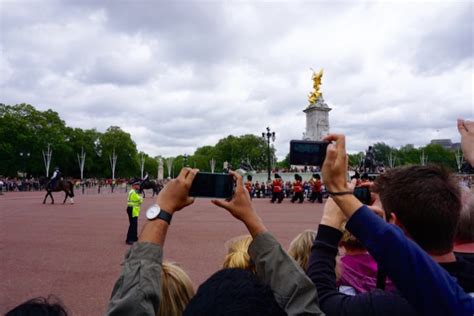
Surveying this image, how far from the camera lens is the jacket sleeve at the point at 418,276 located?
1287 millimetres

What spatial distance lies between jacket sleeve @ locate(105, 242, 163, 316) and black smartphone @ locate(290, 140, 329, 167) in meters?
0.86

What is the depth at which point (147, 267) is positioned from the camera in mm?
1742

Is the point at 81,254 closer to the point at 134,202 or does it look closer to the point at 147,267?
the point at 134,202

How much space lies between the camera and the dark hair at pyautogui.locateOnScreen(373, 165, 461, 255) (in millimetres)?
1581

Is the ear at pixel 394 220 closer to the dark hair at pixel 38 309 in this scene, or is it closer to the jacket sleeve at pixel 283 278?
the jacket sleeve at pixel 283 278

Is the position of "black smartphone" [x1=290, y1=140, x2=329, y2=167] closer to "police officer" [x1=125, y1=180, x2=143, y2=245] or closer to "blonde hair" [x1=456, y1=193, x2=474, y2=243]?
"blonde hair" [x1=456, y1=193, x2=474, y2=243]

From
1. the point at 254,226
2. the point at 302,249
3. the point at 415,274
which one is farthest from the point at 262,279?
the point at 302,249

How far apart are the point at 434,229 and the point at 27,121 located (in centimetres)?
7171

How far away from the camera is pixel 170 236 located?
10625 mm

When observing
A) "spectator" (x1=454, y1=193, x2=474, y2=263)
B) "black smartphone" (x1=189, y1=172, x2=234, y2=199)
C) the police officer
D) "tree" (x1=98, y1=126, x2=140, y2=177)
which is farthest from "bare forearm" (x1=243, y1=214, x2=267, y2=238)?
"tree" (x1=98, y1=126, x2=140, y2=177)

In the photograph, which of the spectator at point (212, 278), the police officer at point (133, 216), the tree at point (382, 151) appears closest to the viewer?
the spectator at point (212, 278)

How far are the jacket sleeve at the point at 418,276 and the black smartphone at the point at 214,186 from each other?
0.98m

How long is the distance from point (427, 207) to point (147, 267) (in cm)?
125

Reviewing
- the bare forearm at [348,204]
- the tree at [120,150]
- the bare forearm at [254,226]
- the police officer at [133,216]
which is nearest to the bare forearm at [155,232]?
the bare forearm at [254,226]
